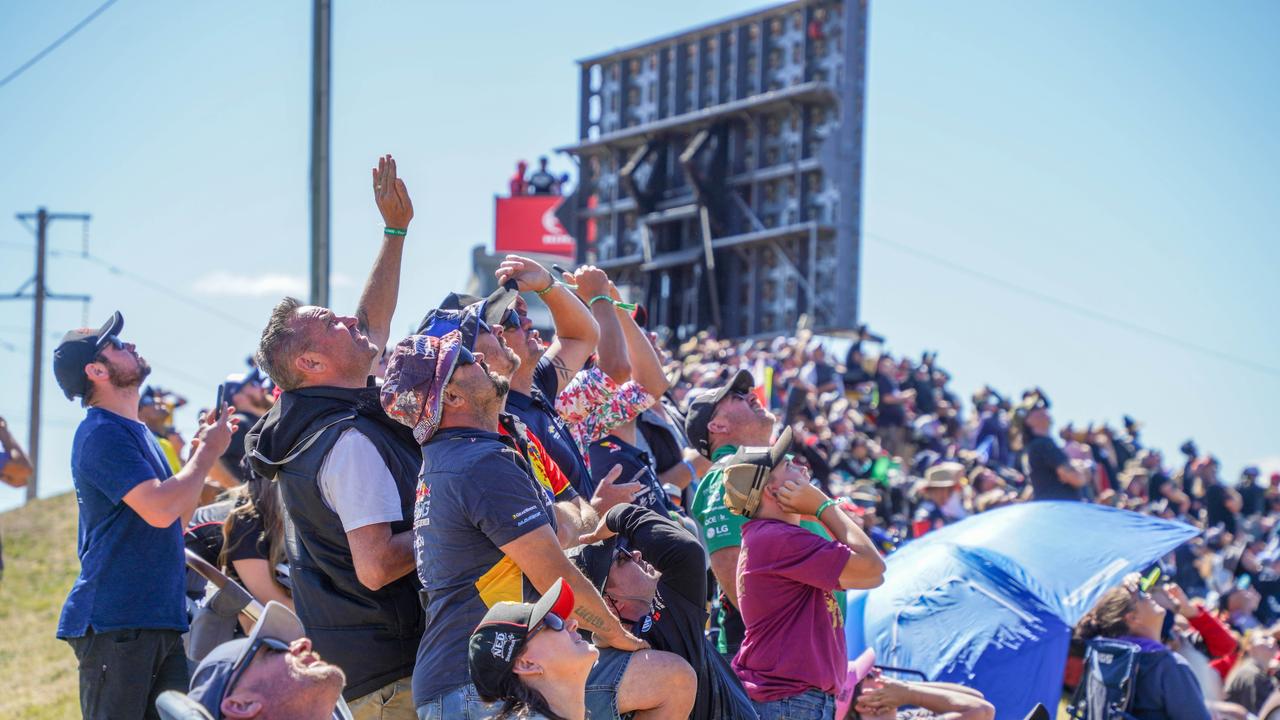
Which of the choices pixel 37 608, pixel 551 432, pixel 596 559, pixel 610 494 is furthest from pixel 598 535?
pixel 37 608

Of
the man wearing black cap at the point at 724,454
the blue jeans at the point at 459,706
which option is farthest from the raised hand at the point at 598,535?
the man wearing black cap at the point at 724,454

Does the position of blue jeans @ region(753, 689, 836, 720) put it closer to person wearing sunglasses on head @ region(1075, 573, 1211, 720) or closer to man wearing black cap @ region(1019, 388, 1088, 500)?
person wearing sunglasses on head @ region(1075, 573, 1211, 720)

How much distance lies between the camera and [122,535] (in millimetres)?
4773

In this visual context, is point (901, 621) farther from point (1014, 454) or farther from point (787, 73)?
point (787, 73)

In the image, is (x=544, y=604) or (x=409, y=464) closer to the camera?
(x=544, y=604)

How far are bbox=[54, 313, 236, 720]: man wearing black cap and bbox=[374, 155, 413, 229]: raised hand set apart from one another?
101cm

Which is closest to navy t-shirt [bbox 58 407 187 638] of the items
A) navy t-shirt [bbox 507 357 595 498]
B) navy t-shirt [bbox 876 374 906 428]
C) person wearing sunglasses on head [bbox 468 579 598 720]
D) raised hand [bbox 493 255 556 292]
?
navy t-shirt [bbox 507 357 595 498]

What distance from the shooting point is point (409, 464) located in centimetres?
429

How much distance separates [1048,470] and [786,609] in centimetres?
626

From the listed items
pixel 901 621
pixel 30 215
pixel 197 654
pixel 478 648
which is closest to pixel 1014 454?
pixel 901 621

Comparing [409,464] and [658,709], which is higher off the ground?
[409,464]

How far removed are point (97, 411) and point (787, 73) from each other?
24.2 metres

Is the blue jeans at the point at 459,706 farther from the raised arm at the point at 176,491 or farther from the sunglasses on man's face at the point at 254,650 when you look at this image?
the raised arm at the point at 176,491

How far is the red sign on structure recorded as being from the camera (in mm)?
44750
